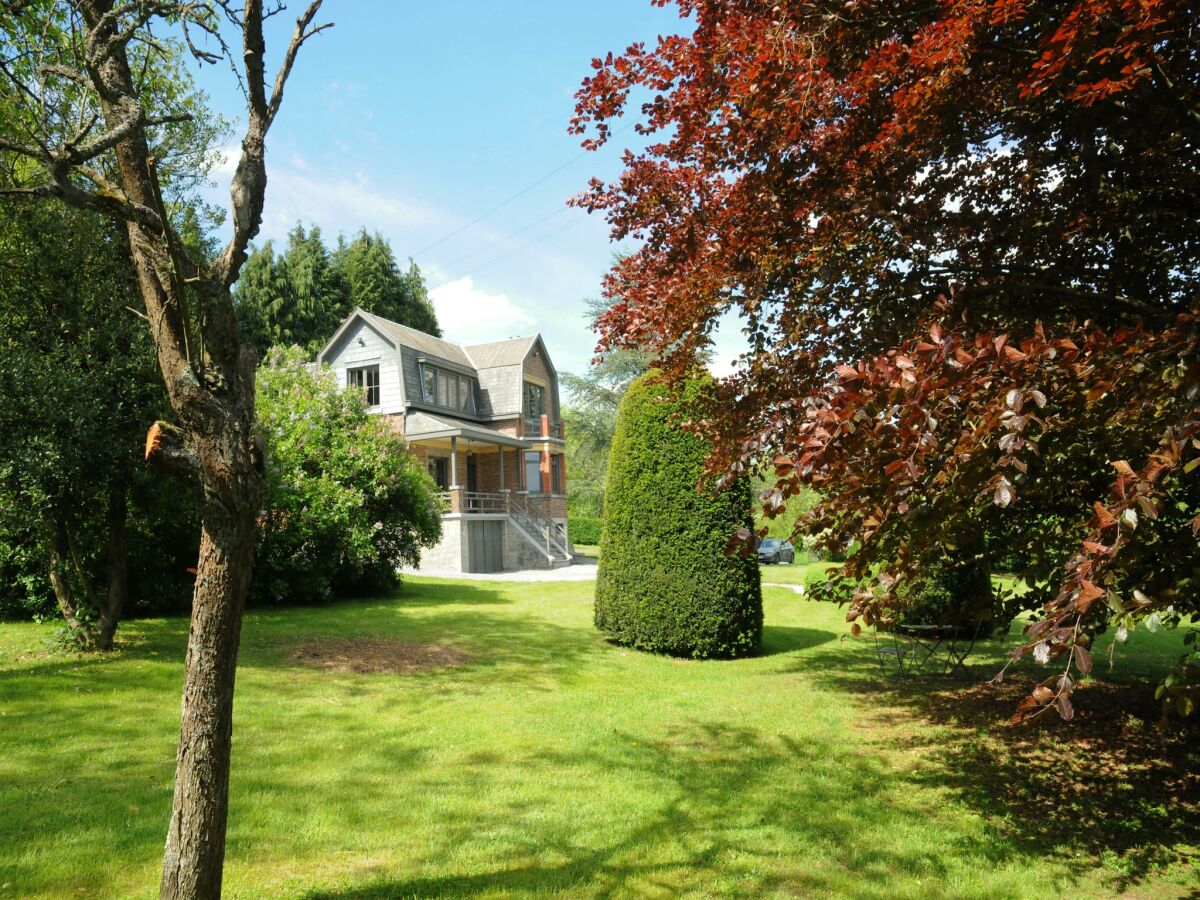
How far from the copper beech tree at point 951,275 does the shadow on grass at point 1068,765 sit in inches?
41.7

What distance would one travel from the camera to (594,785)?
5.57 m

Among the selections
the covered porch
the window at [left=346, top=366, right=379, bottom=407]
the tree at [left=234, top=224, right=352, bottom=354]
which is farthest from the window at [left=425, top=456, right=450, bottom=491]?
the tree at [left=234, top=224, right=352, bottom=354]

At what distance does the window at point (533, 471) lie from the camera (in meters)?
32.0

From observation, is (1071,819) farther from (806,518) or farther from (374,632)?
(374,632)

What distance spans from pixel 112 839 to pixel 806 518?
4434 mm

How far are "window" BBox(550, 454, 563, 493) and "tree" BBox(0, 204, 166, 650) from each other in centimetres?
2278

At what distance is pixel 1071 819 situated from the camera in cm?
517

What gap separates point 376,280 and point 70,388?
37899 mm

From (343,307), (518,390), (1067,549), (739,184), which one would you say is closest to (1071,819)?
(1067,549)

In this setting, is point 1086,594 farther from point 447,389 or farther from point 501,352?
point 501,352

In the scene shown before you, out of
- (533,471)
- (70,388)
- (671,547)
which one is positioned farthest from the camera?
(533,471)

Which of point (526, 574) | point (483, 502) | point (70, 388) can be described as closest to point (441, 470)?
point (483, 502)

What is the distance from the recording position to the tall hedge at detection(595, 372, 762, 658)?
10.4 meters

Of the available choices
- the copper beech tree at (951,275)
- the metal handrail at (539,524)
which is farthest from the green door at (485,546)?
the copper beech tree at (951,275)
